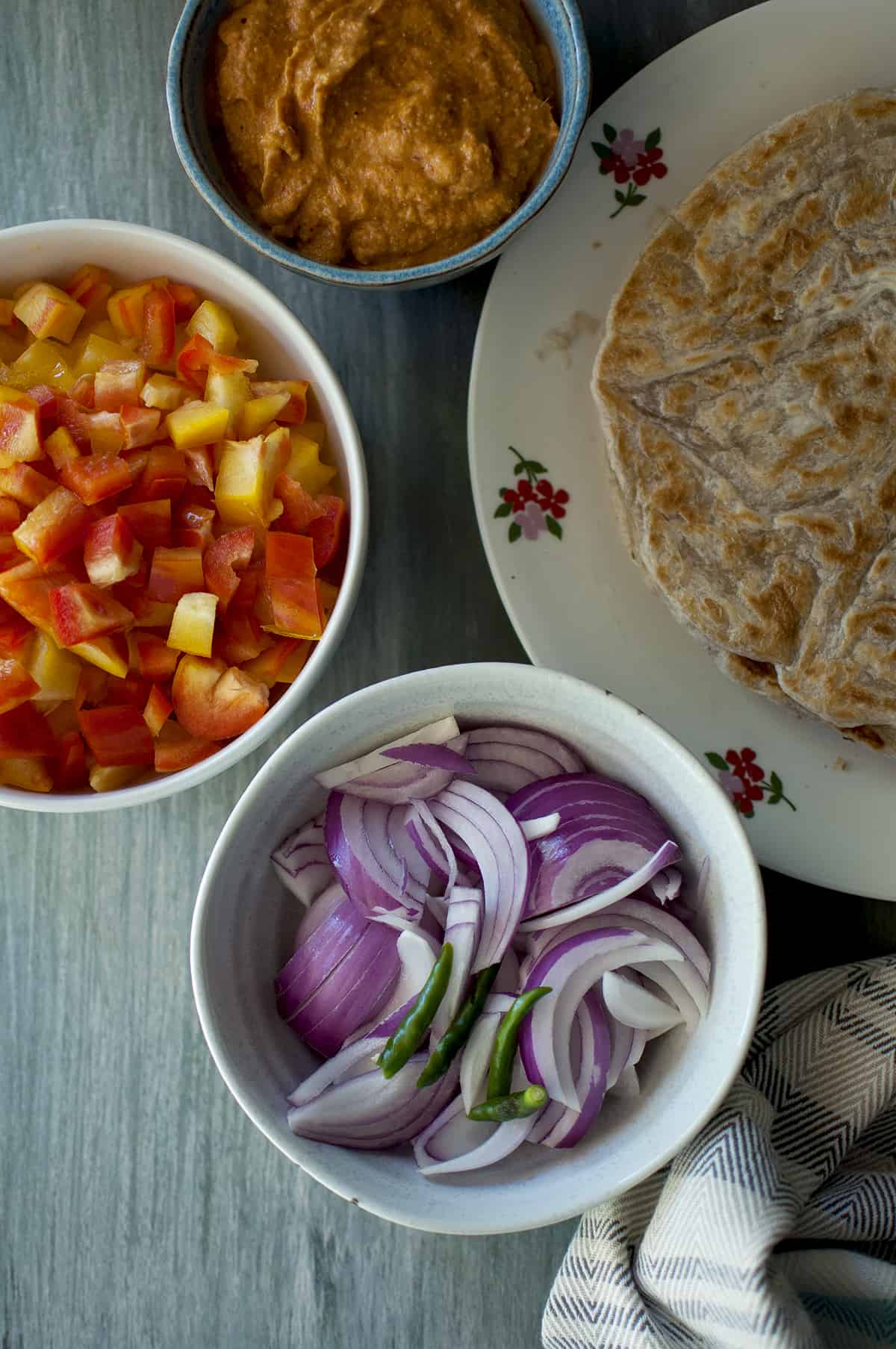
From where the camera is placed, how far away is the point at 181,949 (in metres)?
2.07

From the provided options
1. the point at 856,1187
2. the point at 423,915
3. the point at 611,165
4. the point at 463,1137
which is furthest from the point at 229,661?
the point at 856,1187

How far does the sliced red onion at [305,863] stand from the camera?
166 cm

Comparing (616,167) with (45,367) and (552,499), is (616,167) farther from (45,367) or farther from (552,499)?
(45,367)

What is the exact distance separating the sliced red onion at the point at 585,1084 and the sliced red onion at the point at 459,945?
0.57 feet

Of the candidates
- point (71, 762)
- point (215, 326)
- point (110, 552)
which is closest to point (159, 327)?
point (215, 326)

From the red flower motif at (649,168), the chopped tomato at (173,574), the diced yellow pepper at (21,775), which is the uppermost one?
the red flower motif at (649,168)

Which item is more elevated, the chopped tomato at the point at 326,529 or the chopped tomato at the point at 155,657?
the chopped tomato at the point at 326,529

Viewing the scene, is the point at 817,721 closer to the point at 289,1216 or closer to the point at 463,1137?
the point at 463,1137

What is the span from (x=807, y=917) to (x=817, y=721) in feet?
1.27

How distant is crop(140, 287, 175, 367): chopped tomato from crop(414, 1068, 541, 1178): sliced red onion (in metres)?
1.28

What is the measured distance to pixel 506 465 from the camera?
74.8 inches

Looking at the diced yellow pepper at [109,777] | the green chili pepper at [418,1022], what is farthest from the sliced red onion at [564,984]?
the diced yellow pepper at [109,777]

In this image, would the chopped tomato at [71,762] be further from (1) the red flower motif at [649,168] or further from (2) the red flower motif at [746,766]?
(1) the red flower motif at [649,168]

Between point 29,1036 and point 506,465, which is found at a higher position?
point 506,465
